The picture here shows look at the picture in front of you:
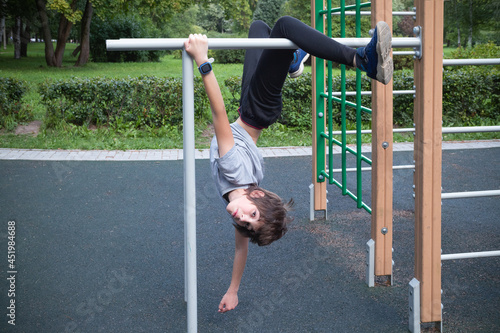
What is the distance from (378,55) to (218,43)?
0.71 metres

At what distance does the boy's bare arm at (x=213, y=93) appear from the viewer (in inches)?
88.8

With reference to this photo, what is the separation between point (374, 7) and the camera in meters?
3.04

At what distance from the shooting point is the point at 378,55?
91.5 inches

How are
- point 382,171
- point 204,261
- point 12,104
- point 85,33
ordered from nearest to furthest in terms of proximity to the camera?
point 382,171
point 204,261
point 12,104
point 85,33

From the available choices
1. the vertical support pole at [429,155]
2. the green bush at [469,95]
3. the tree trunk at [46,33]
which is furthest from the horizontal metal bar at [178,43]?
the tree trunk at [46,33]

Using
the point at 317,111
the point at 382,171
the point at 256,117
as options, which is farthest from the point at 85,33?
the point at 382,171

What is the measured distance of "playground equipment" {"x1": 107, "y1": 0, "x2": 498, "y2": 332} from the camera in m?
2.30

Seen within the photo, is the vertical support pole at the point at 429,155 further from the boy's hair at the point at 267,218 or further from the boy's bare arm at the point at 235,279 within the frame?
the boy's bare arm at the point at 235,279

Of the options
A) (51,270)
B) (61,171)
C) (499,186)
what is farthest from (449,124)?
(51,270)

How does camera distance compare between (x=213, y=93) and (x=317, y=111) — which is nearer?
(x=213, y=93)

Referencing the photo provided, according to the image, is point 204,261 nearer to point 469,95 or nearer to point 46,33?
point 469,95

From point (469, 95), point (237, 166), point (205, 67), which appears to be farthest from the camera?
point (469, 95)

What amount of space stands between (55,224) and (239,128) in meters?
2.29

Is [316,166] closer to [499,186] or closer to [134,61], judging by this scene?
[499,186]
